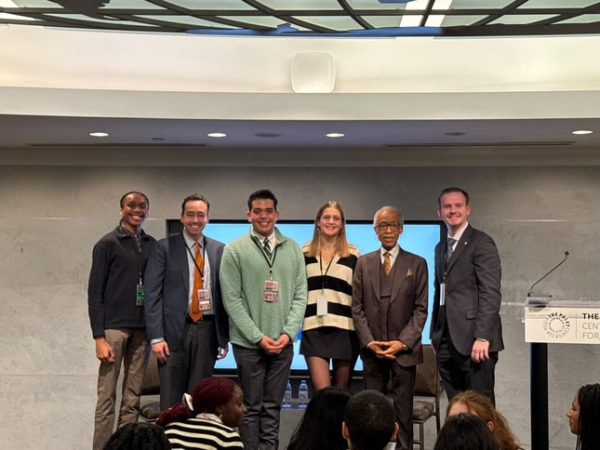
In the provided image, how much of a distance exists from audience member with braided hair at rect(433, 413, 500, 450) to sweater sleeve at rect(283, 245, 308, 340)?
2.81 meters

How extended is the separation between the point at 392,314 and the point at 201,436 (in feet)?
7.49

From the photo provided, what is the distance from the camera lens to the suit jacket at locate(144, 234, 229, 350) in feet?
20.1

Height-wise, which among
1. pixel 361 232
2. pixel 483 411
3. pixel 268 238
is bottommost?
pixel 483 411

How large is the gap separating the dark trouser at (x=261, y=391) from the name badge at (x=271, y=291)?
0.32 meters

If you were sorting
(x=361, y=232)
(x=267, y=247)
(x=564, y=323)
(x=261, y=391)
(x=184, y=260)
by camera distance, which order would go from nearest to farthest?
(x=564, y=323) → (x=261, y=391) → (x=267, y=247) → (x=184, y=260) → (x=361, y=232)

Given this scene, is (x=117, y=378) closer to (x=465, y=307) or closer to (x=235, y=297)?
(x=235, y=297)

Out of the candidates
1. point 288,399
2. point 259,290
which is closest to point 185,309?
point 259,290

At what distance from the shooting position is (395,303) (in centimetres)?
605

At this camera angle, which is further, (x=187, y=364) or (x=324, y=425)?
(x=187, y=364)

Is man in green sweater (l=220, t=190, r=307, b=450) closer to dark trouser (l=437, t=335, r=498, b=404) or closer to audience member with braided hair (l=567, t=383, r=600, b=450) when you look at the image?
dark trouser (l=437, t=335, r=498, b=404)

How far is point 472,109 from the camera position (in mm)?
6500

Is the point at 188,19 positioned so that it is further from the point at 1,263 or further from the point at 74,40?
the point at 1,263

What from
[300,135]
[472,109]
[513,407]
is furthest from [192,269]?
[513,407]

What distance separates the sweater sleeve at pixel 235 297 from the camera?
591 centimetres
